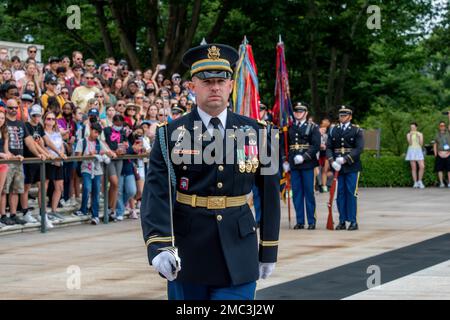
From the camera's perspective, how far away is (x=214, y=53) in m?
6.41

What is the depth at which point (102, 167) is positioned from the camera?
17500 mm

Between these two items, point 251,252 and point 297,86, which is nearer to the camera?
point 251,252

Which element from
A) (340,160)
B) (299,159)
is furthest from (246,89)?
(340,160)

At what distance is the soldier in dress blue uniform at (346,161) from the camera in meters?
16.5

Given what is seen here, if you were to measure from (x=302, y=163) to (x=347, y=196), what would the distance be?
0.84 meters

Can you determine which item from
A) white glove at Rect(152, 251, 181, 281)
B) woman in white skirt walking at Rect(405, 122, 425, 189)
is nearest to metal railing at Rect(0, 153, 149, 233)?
white glove at Rect(152, 251, 181, 281)

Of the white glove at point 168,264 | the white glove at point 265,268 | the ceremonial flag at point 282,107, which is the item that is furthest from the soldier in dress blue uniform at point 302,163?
the white glove at point 168,264

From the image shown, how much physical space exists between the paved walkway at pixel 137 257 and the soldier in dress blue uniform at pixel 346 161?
40 centimetres

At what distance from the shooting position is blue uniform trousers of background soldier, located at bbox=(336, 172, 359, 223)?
54.2ft

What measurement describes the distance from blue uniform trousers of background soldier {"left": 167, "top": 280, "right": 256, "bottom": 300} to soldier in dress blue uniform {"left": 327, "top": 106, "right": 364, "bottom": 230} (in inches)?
401

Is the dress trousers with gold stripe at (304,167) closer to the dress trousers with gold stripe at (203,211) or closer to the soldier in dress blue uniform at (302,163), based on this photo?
the soldier in dress blue uniform at (302,163)
